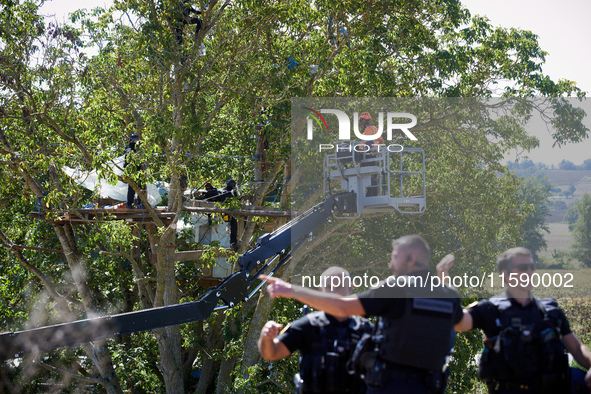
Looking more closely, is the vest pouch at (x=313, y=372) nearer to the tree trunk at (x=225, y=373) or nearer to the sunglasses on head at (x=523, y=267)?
the sunglasses on head at (x=523, y=267)

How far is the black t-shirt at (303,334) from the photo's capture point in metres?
3.90

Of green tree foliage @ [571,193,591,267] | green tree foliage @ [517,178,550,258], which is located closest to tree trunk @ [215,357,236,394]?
green tree foliage @ [517,178,550,258]

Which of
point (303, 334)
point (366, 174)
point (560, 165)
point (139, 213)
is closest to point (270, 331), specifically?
point (303, 334)

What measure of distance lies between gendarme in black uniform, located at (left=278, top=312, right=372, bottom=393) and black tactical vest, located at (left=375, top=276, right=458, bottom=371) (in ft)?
1.43

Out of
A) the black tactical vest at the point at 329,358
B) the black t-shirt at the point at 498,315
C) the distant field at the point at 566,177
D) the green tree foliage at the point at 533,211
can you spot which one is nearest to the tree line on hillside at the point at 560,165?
the distant field at the point at 566,177

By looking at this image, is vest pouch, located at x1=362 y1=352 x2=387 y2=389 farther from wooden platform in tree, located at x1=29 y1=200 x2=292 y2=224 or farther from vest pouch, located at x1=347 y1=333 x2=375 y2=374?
wooden platform in tree, located at x1=29 y1=200 x2=292 y2=224

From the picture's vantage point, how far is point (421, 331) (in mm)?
3611

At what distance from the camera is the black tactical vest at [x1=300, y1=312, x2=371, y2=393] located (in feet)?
13.2

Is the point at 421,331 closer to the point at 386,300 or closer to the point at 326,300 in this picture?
the point at 386,300

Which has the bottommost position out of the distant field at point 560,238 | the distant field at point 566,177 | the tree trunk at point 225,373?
the tree trunk at point 225,373

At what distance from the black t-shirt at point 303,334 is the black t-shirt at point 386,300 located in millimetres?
536

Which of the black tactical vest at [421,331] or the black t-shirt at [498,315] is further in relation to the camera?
the black t-shirt at [498,315]

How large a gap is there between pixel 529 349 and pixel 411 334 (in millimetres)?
913

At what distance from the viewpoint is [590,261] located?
11.5 m
